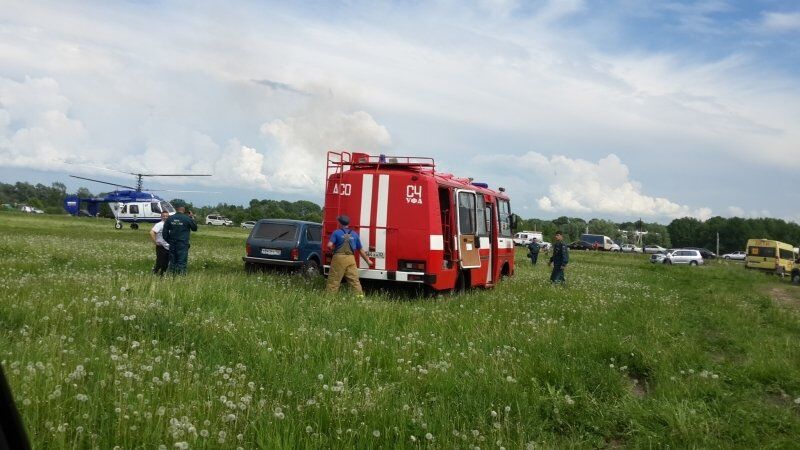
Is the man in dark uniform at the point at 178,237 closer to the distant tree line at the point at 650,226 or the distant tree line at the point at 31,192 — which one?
the distant tree line at the point at 650,226

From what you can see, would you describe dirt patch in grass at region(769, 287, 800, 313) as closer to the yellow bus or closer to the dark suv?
the dark suv

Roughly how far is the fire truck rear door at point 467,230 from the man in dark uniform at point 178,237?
21.2 ft

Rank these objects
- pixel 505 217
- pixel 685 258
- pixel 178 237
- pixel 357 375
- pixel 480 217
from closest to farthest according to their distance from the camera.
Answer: pixel 357 375 → pixel 178 237 → pixel 480 217 → pixel 505 217 → pixel 685 258

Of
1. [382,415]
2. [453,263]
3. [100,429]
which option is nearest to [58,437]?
[100,429]

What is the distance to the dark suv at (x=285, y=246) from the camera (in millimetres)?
17453

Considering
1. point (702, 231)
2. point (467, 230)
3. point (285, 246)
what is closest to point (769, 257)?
point (467, 230)

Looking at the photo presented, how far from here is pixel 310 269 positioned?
1786 centimetres

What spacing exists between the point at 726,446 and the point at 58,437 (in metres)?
5.12

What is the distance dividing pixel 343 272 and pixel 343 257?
32 cm

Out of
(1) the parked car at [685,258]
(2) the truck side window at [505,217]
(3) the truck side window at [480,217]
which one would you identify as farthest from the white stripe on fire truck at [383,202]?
(1) the parked car at [685,258]

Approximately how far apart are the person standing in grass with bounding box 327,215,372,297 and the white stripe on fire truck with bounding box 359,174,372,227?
0.60 meters

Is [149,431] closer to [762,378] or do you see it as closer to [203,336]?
[203,336]

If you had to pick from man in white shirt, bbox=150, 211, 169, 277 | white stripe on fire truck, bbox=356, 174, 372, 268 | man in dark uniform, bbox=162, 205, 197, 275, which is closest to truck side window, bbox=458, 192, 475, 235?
white stripe on fire truck, bbox=356, 174, 372, 268

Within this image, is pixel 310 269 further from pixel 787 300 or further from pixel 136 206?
pixel 136 206
